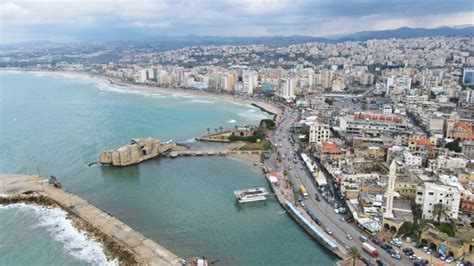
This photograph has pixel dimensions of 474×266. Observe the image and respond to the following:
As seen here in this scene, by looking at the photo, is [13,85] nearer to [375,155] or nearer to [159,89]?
[159,89]

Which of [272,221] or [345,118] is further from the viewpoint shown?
[345,118]

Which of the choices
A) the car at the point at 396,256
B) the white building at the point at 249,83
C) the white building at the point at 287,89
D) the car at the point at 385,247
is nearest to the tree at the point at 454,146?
the car at the point at 385,247

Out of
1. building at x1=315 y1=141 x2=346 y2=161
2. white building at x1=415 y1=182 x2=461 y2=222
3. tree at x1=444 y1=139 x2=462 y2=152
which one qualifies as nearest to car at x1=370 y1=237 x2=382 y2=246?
white building at x1=415 y1=182 x2=461 y2=222

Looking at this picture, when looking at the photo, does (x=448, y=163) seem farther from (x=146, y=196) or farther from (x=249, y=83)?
(x=249, y=83)

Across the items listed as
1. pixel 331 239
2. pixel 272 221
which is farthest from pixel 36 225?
pixel 331 239

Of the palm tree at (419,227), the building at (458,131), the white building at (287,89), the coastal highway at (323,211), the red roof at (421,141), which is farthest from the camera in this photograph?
the white building at (287,89)

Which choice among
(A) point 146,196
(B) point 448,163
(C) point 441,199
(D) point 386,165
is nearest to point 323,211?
(C) point 441,199

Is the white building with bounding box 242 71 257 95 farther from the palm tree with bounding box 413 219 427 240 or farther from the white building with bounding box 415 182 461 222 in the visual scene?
the palm tree with bounding box 413 219 427 240

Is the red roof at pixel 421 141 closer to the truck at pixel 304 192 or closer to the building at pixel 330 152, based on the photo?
the building at pixel 330 152
